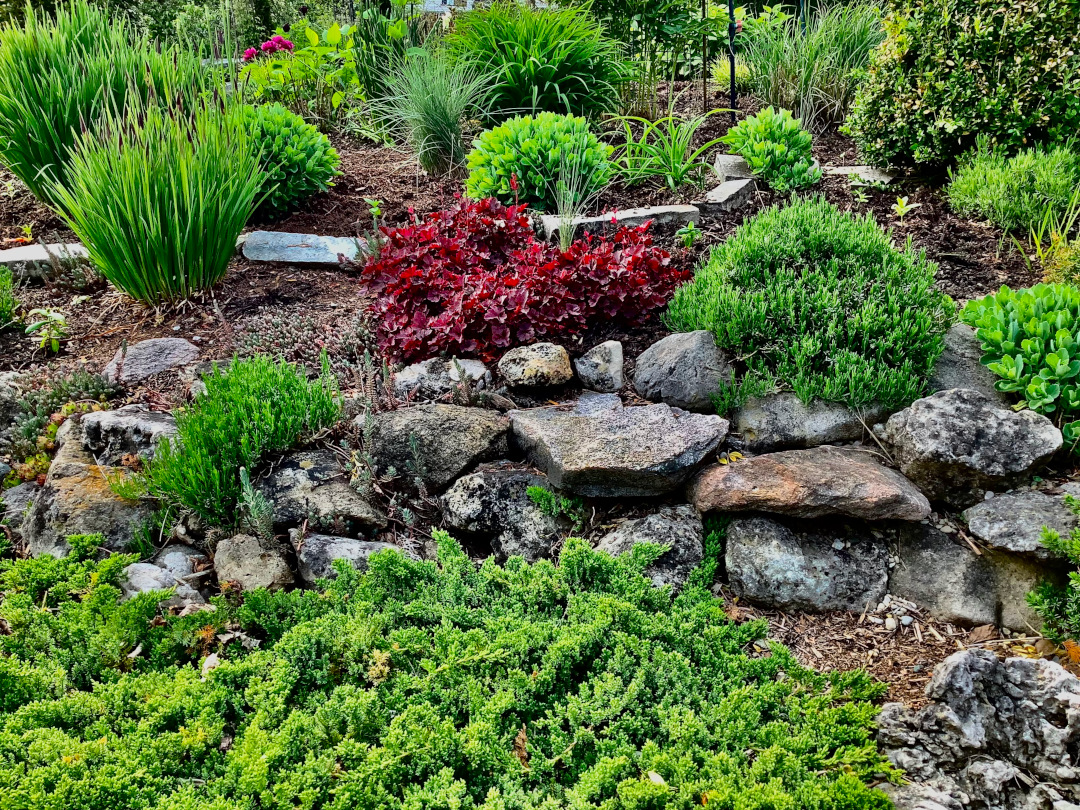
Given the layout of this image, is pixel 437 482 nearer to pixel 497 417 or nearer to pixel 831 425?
pixel 497 417

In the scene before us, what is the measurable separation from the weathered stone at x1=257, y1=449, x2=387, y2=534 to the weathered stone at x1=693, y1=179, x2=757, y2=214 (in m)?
3.34

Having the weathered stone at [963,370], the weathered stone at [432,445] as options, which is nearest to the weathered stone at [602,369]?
the weathered stone at [432,445]

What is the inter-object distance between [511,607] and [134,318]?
3297 millimetres

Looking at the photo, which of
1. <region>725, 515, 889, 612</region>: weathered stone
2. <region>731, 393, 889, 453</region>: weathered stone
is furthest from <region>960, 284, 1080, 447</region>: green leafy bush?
<region>725, 515, 889, 612</region>: weathered stone

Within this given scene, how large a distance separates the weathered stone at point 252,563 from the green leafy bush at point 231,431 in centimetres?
19

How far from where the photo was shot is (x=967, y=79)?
5371 millimetres

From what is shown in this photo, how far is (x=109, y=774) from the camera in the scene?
7.09ft

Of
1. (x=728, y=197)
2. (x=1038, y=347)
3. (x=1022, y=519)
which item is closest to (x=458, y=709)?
(x=1022, y=519)

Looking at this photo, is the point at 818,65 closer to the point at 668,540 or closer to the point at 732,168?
the point at 732,168

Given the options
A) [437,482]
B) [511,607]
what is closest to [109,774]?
[511,607]

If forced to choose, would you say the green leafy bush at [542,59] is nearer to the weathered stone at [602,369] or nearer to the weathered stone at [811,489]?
the weathered stone at [602,369]

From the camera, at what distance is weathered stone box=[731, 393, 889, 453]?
3584mm

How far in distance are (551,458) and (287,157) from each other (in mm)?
3619

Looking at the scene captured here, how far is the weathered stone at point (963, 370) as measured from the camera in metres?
3.71
